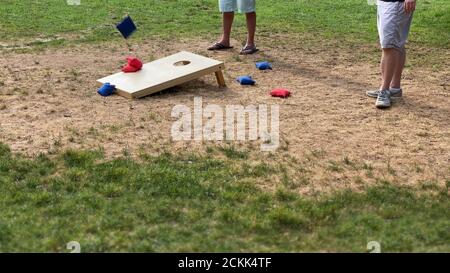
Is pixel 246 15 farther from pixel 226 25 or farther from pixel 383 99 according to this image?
pixel 383 99

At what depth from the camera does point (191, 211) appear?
3.62 m

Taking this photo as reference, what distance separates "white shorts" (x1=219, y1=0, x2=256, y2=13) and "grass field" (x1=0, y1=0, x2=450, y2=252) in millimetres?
490

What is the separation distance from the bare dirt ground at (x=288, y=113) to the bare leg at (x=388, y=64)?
20cm

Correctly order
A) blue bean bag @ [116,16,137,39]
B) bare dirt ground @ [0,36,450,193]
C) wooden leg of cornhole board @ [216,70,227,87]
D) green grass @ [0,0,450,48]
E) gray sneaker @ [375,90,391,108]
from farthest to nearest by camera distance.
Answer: green grass @ [0,0,450,48], blue bean bag @ [116,16,137,39], wooden leg of cornhole board @ [216,70,227,87], gray sneaker @ [375,90,391,108], bare dirt ground @ [0,36,450,193]

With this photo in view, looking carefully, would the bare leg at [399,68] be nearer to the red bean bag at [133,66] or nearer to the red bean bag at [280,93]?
the red bean bag at [280,93]

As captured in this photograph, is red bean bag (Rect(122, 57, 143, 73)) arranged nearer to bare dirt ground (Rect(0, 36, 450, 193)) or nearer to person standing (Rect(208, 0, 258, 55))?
bare dirt ground (Rect(0, 36, 450, 193))

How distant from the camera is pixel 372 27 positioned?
8.62 m

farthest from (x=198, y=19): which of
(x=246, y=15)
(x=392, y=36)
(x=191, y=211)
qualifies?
(x=191, y=211)

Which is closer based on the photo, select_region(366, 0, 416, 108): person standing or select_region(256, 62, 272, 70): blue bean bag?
select_region(366, 0, 416, 108): person standing

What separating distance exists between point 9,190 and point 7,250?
75cm

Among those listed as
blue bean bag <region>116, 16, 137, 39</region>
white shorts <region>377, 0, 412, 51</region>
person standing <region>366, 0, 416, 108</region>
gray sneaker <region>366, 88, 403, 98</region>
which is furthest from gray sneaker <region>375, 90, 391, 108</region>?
blue bean bag <region>116, 16, 137, 39</region>

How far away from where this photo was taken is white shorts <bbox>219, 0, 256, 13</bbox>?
23.2 feet

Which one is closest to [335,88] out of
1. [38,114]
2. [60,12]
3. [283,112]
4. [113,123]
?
[283,112]
